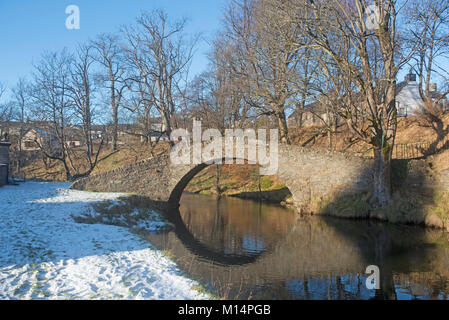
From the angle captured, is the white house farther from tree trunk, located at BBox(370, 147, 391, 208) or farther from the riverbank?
tree trunk, located at BBox(370, 147, 391, 208)

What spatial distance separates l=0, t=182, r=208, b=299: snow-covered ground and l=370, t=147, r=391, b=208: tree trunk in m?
8.95

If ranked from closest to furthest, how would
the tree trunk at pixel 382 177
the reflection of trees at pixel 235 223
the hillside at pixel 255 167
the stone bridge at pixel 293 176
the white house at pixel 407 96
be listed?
the reflection of trees at pixel 235 223 < the tree trunk at pixel 382 177 < the stone bridge at pixel 293 176 < the hillside at pixel 255 167 < the white house at pixel 407 96

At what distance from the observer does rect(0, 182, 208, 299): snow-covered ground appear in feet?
17.9

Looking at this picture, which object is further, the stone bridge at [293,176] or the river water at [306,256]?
the stone bridge at [293,176]

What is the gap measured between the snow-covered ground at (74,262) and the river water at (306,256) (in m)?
0.74

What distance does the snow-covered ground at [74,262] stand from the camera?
5441 mm

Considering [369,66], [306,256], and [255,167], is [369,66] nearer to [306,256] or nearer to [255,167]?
[306,256]

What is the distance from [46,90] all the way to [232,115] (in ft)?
43.2

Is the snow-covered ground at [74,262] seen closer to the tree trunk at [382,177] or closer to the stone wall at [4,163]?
the stone wall at [4,163]

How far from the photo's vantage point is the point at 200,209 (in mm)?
17297

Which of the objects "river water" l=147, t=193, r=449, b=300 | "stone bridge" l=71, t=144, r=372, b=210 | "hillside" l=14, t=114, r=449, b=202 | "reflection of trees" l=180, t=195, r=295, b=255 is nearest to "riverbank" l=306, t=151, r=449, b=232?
"river water" l=147, t=193, r=449, b=300

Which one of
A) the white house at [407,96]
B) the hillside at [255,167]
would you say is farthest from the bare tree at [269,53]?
the white house at [407,96]

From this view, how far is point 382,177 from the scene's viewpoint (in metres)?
A: 13.2

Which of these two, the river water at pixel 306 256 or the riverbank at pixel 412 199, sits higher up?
the riverbank at pixel 412 199
